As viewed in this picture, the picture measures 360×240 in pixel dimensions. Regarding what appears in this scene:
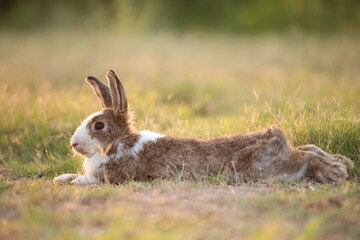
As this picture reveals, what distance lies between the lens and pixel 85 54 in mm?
14352

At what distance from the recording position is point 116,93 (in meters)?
5.52

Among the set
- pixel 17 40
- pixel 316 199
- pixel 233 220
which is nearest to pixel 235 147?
pixel 316 199

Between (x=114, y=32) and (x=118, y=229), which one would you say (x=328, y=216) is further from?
(x=114, y=32)

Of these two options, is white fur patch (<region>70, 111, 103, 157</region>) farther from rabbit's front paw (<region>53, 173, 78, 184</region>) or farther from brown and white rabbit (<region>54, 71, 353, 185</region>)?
rabbit's front paw (<region>53, 173, 78, 184</region>)

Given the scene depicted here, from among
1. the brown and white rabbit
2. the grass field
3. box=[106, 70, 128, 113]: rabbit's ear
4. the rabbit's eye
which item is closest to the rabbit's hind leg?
the brown and white rabbit

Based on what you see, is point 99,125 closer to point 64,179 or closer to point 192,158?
point 64,179

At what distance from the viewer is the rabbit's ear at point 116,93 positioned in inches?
214

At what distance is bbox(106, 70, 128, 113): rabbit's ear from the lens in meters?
5.43

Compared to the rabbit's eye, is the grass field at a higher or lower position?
lower

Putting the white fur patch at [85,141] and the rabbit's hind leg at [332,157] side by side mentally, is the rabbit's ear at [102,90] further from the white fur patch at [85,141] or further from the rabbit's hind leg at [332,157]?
the rabbit's hind leg at [332,157]

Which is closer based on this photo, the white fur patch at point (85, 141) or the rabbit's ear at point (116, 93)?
the white fur patch at point (85, 141)

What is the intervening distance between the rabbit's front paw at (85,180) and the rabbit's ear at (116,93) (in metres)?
0.83

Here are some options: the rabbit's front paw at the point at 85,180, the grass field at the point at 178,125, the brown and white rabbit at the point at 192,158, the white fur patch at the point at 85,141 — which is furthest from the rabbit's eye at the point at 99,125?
the grass field at the point at 178,125

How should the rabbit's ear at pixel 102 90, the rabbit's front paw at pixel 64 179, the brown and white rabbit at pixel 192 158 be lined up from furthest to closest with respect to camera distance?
the rabbit's ear at pixel 102 90, the rabbit's front paw at pixel 64 179, the brown and white rabbit at pixel 192 158
